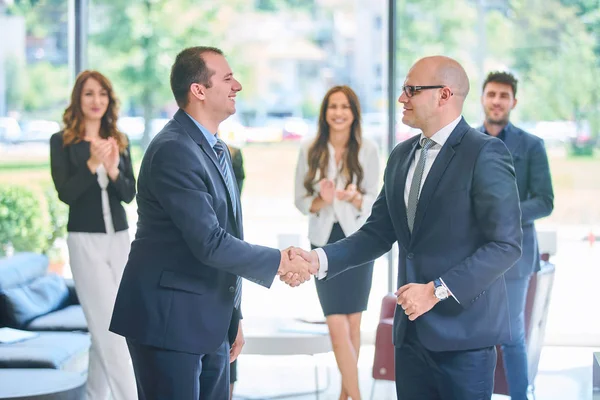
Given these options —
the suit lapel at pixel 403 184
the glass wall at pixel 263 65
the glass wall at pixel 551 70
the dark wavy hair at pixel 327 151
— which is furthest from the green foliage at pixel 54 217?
Result: the suit lapel at pixel 403 184

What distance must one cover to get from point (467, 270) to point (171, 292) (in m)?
0.93

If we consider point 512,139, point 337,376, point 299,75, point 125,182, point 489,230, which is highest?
A: point 299,75

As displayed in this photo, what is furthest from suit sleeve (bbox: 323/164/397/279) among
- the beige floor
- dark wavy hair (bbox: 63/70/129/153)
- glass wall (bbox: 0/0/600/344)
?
glass wall (bbox: 0/0/600/344)

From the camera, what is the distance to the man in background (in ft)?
16.3

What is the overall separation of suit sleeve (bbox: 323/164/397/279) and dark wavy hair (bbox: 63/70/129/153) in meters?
1.98

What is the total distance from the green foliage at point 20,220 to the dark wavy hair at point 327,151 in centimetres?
287

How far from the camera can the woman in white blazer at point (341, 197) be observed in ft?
17.4

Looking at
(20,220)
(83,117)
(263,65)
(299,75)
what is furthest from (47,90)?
(83,117)

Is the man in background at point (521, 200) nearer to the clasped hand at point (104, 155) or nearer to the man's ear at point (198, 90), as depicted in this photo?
the clasped hand at point (104, 155)

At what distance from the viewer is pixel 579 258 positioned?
7.50 metres

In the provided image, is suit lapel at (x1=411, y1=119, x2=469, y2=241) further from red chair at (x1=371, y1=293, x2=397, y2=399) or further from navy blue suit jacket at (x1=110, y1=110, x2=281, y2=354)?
red chair at (x1=371, y1=293, x2=397, y2=399)

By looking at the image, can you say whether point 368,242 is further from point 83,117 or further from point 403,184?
point 83,117

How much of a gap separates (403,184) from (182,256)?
76cm

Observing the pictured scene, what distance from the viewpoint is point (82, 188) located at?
491cm
